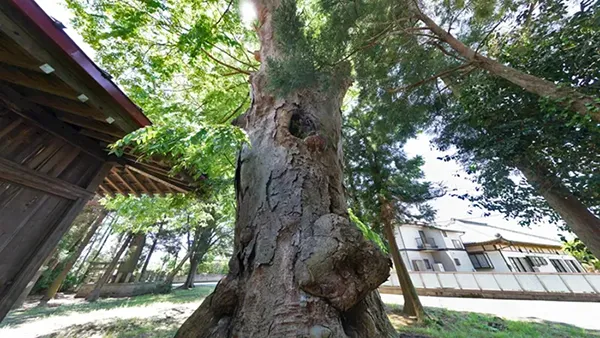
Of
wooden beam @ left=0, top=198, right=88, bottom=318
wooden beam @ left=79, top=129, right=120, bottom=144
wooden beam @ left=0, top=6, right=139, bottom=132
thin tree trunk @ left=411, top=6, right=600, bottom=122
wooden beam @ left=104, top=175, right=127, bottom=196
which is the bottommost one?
wooden beam @ left=0, top=198, right=88, bottom=318

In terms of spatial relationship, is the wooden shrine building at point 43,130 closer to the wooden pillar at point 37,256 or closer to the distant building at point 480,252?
the wooden pillar at point 37,256

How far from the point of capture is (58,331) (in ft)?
13.6

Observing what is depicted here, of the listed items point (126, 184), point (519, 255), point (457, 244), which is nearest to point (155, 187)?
point (126, 184)

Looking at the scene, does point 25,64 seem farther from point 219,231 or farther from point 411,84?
point 219,231

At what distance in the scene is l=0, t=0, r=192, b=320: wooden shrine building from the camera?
137cm

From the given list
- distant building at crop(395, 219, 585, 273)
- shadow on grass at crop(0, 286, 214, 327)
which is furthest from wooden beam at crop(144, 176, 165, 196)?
distant building at crop(395, 219, 585, 273)

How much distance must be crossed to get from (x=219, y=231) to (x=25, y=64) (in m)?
14.6

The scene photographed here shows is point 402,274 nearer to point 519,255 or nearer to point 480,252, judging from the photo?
point 480,252

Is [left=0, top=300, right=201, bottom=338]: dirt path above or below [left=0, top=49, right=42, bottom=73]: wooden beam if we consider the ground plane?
below

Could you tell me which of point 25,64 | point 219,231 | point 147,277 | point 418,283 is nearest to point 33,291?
point 147,277

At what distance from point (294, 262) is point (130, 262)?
14.7 m

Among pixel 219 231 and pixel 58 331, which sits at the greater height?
pixel 219 231

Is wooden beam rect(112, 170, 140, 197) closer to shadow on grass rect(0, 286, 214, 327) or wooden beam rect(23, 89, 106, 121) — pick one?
wooden beam rect(23, 89, 106, 121)

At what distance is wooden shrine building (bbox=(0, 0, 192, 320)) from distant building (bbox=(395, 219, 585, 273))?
1544 cm
